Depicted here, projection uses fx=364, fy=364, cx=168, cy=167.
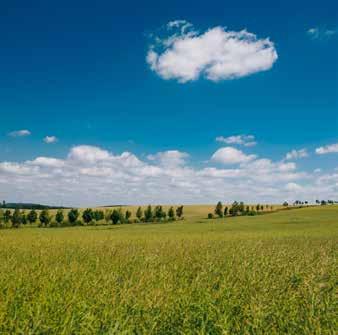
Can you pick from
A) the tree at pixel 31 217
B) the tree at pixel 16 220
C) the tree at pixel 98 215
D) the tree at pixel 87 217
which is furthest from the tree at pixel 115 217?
the tree at pixel 16 220

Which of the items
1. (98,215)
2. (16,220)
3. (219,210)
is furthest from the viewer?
(219,210)

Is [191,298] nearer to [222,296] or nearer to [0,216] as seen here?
[222,296]

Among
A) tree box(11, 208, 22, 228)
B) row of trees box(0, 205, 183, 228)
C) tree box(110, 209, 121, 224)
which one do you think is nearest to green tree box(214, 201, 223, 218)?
row of trees box(0, 205, 183, 228)

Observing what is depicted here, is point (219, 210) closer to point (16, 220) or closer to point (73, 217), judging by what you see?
point (73, 217)

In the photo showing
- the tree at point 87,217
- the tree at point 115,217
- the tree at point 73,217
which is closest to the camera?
the tree at point 73,217

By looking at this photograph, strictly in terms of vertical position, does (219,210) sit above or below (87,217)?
above

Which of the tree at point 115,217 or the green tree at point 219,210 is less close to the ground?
the green tree at point 219,210

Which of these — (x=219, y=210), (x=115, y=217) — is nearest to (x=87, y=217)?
(x=115, y=217)

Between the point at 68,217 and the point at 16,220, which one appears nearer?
the point at 16,220

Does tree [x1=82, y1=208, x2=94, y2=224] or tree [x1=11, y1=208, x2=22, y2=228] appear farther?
tree [x1=82, y1=208, x2=94, y2=224]

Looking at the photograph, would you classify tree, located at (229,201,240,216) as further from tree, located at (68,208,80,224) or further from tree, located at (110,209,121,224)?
tree, located at (68,208,80,224)

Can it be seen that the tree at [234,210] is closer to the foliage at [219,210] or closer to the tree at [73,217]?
the foliage at [219,210]

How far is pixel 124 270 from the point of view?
10.9 m

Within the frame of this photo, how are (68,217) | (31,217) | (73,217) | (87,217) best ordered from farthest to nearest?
(68,217)
(87,217)
(73,217)
(31,217)
